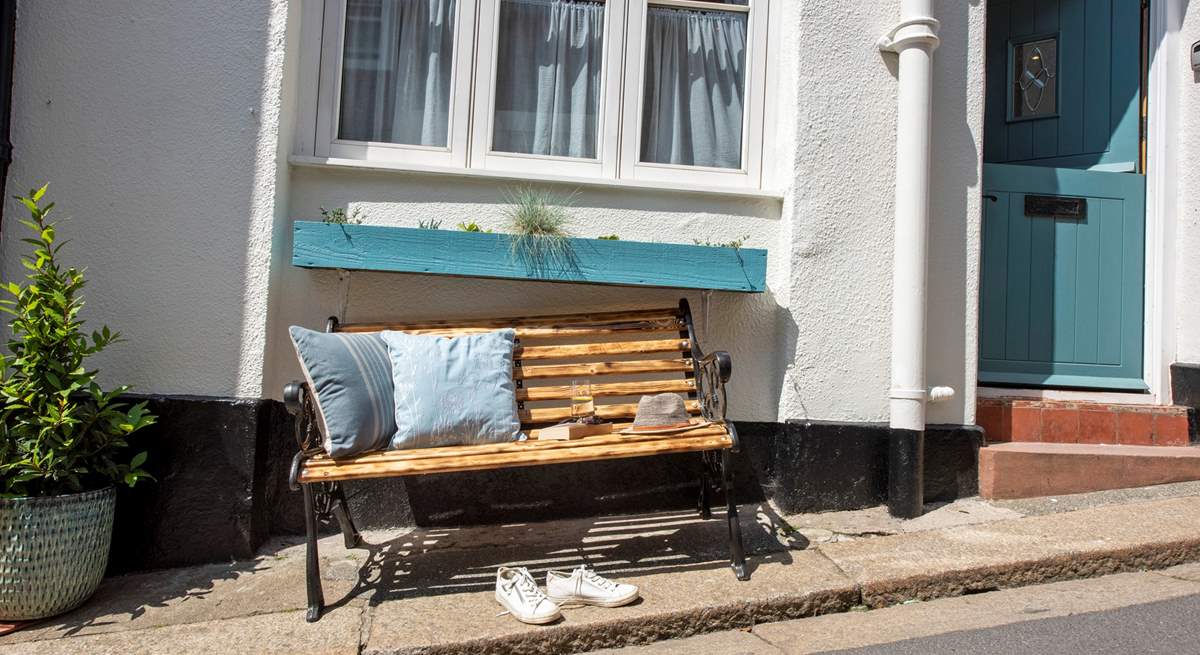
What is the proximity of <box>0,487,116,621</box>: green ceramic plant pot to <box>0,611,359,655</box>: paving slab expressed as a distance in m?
0.18

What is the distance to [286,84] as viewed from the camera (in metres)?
3.48

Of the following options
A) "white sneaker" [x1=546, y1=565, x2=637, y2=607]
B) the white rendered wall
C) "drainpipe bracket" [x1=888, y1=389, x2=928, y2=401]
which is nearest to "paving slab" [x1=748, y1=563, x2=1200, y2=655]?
"white sneaker" [x1=546, y1=565, x2=637, y2=607]

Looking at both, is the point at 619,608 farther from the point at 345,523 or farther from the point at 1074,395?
the point at 1074,395

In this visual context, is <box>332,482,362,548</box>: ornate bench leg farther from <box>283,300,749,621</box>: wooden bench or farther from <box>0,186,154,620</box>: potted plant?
<box>0,186,154,620</box>: potted plant

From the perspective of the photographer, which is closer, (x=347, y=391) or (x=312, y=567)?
(x=312, y=567)

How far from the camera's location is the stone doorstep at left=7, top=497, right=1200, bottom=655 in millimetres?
2559

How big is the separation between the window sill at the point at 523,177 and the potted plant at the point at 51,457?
1.12 metres

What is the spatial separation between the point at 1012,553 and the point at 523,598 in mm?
1920

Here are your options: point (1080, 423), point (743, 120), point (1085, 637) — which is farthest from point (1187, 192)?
point (1085, 637)

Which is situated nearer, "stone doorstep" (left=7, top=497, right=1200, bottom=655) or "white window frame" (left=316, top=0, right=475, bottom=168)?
"stone doorstep" (left=7, top=497, right=1200, bottom=655)

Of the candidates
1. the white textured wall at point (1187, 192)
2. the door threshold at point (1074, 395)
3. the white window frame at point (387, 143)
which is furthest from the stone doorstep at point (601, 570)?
the white window frame at point (387, 143)

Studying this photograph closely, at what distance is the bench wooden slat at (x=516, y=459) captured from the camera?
8.85 ft

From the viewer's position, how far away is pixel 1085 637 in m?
2.38

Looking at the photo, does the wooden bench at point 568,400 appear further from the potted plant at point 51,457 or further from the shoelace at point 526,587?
the potted plant at point 51,457
